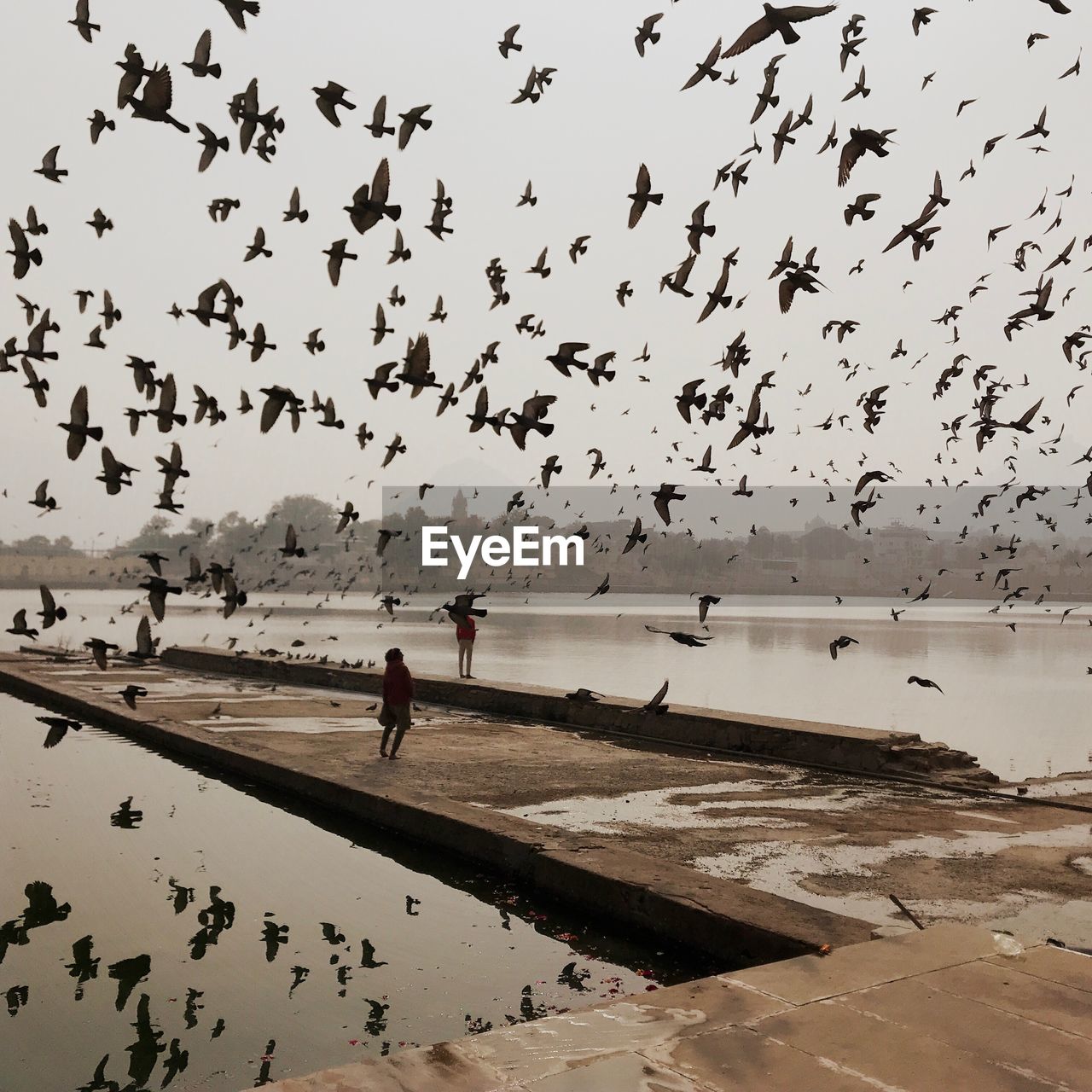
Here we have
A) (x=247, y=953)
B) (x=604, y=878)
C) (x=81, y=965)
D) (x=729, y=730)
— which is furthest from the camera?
(x=729, y=730)

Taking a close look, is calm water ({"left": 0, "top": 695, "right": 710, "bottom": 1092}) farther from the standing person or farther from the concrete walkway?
the standing person

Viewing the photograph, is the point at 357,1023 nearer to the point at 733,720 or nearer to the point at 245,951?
the point at 245,951

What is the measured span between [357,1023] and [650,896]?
6.20 feet

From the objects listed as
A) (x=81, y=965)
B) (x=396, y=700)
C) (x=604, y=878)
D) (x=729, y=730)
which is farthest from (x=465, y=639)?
(x=81, y=965)

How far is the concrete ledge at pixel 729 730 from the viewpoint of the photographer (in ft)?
38.0

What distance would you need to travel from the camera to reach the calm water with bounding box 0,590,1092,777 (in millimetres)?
19844

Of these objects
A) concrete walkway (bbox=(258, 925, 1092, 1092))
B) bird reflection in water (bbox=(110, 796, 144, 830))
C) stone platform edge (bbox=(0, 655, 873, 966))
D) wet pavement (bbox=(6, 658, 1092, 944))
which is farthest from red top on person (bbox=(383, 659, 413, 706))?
concrete walkway (bbox=(258, 925, 1092, 1092))

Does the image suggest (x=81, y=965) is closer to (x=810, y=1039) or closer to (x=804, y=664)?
(x=810, y=1039)

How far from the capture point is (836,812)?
965 cm

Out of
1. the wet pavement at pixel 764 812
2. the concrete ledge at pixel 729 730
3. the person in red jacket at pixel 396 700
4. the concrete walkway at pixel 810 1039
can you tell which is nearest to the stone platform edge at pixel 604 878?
the wet pavement at pixel 764 812

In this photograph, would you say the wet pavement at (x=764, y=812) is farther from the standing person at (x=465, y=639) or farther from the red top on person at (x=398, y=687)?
the standing person at (x=465, y=639)

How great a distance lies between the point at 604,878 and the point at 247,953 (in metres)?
2.22

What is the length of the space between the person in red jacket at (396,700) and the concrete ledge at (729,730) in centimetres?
360

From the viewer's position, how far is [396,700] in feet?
38.1
